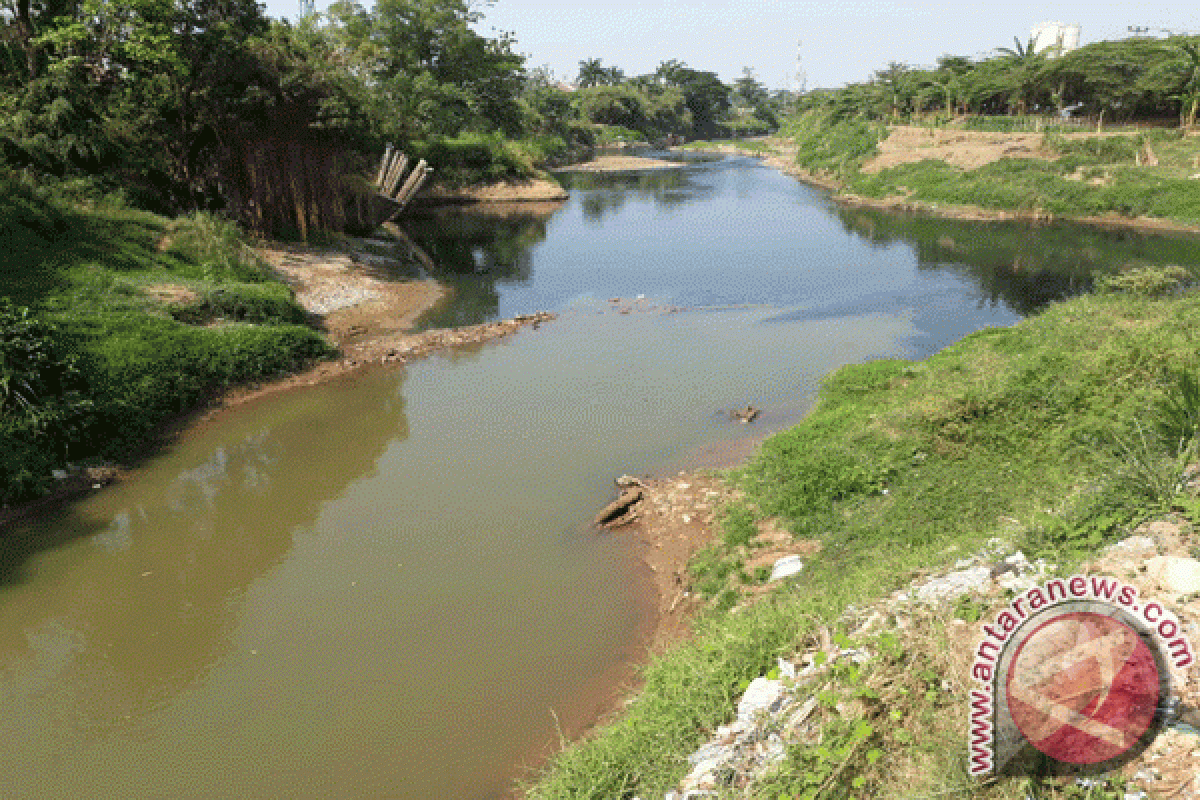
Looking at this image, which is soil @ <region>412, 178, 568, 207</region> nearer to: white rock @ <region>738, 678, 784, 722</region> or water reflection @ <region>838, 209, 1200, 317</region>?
water reflection @ <region>838, 209, 1200, 317</region>

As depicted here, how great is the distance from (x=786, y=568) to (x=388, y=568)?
16.9ft

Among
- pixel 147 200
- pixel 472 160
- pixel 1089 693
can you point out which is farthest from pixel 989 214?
pixel 1089 693

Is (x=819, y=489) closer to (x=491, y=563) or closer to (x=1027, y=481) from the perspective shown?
(x=1027, y=481)

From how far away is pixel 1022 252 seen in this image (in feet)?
94.1

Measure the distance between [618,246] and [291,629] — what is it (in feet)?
83.8

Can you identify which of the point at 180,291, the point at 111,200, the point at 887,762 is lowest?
the point at 887,762

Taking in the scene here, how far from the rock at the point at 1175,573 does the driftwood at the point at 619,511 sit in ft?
21.9

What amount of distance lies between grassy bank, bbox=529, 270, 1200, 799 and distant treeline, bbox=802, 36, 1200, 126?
38.6 m

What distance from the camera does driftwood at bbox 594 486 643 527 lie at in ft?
34.4

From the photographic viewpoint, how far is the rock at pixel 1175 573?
4383mm

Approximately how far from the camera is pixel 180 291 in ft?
53.4

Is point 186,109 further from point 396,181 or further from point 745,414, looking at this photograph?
point 745,414

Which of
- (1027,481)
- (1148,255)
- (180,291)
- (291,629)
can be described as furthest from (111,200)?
(1148,255)

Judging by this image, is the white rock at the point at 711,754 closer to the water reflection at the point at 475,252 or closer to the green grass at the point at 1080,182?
the water reflection at the point at 475,252
